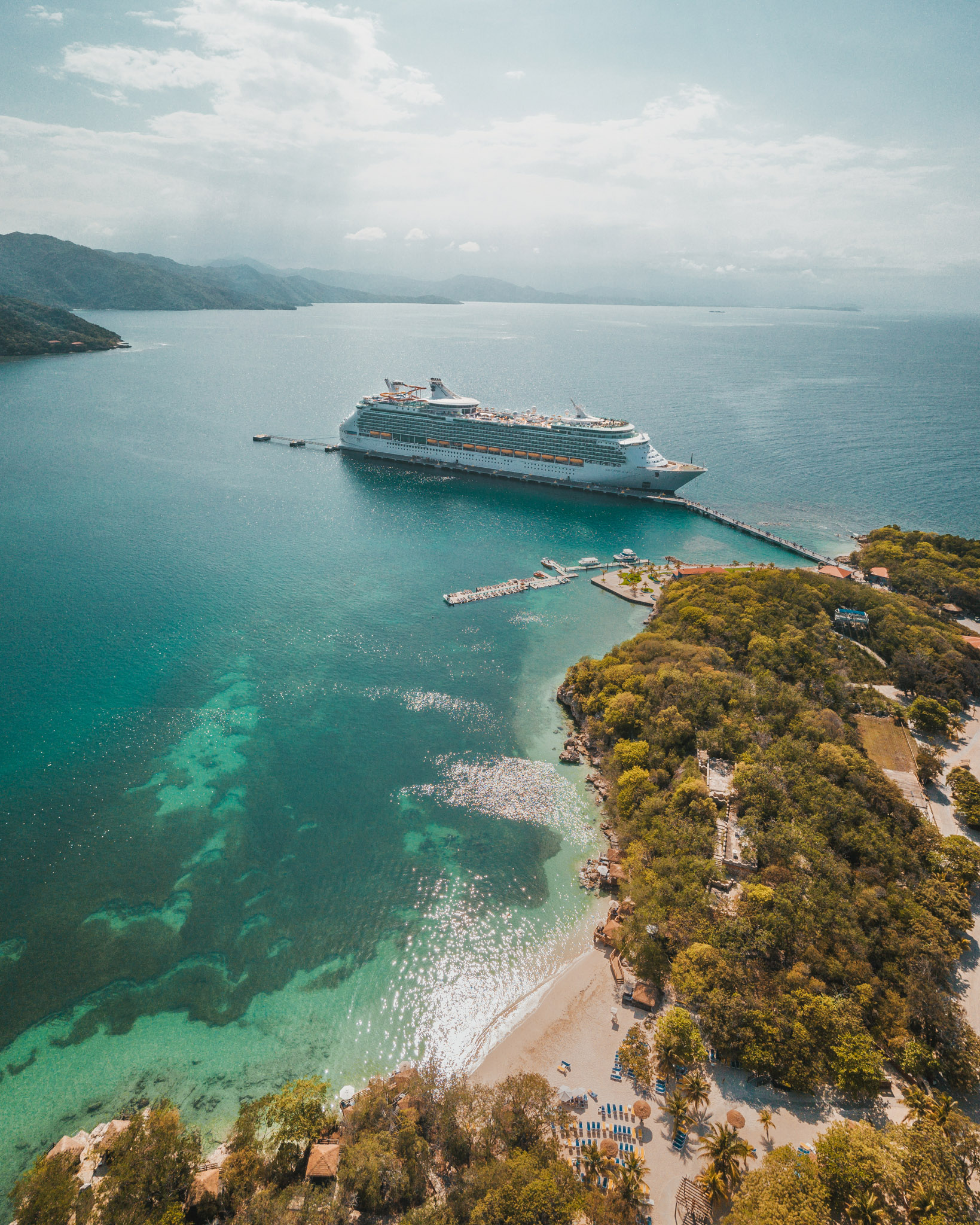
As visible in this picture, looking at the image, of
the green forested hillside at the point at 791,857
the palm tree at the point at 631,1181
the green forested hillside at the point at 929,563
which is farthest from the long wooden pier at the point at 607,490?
the palm tree at the point at 631,1181

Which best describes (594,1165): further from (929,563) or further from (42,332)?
(42,332)

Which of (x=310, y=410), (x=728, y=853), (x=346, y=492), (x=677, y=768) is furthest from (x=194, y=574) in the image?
(x=310, y=410)

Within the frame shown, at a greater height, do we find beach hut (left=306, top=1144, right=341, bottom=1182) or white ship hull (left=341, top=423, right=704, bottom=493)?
white ship hull (left=341, top=423, right=704, bottom=493)

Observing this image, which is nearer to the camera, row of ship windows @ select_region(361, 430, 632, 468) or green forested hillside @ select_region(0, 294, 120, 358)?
row of ship windows @ select_region(361, 430, 632, 468)

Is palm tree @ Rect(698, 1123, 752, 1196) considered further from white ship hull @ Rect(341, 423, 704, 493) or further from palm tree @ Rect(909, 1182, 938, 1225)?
white ship hull @ Rect(341, 423, 704, 493)

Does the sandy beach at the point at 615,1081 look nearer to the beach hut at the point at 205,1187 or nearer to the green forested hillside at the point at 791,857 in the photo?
the green forested hillside at the point at 791,857

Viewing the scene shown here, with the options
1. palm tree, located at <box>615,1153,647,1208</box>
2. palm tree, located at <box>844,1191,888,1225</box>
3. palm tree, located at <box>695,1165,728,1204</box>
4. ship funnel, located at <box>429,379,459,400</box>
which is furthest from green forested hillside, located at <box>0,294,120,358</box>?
palm tree, located at <box>844,1191,888,1225</box>
